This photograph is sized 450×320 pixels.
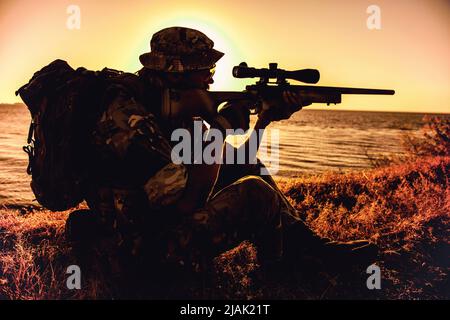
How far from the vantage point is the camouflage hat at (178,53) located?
9.73 ft

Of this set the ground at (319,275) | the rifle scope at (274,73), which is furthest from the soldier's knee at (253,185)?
the rifle scope at (274,73)

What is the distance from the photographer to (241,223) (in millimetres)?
3201

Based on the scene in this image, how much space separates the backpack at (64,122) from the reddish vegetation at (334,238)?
2.63 ft

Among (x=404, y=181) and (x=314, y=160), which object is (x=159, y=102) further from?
(x=314, y=160)

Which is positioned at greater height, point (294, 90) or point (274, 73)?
point (274, 73)

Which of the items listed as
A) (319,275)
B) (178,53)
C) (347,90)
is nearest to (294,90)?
(347,90)

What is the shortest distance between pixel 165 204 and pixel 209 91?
38.3 inches

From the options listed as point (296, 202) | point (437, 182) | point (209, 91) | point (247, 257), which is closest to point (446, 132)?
point (437, 182)

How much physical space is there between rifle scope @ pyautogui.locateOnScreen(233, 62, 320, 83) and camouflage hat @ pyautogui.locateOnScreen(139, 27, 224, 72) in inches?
22.2

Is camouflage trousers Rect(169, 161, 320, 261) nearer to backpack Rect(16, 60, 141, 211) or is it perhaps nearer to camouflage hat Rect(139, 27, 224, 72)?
backpack Rect(16, 60, 141, 211)

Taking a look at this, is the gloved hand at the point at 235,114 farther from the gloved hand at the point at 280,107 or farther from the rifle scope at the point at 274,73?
the rifle scope at the point at 274,73

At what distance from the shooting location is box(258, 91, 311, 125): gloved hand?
367cm

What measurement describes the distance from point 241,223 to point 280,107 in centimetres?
114

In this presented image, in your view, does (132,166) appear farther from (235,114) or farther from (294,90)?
(294,90)
